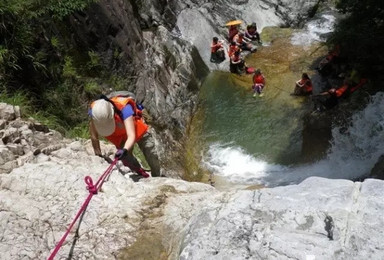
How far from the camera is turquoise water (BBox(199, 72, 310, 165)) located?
34.4 feet

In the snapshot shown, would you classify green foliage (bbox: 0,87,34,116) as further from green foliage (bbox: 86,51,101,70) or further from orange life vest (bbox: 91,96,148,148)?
green foliage (bbox: 86,51,101,70)

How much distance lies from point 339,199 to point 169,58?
10.0 metres

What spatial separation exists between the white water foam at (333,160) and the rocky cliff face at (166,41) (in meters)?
1.29

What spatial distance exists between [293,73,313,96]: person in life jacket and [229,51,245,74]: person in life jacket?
2388 mm

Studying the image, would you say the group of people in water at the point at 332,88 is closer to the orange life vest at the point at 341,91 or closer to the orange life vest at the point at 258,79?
the orange life vest at the point at 341,91

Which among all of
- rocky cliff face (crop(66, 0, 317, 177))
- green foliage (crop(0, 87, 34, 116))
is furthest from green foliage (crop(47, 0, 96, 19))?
green foliage (crop(0, 87, 34, 116))

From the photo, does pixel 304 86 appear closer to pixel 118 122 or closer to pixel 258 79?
pixel 258 79

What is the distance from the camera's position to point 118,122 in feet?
13.3

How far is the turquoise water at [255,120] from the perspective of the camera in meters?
10.5

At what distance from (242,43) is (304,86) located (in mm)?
3791

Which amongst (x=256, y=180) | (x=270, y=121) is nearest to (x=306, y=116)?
(x=270, y=121)

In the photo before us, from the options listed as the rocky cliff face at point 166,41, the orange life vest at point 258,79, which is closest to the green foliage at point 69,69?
the rocky cliff face at point 166,41

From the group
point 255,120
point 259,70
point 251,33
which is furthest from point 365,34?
point 251,33

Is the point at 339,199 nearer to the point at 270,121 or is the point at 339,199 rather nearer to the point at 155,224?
the point at 155,224
